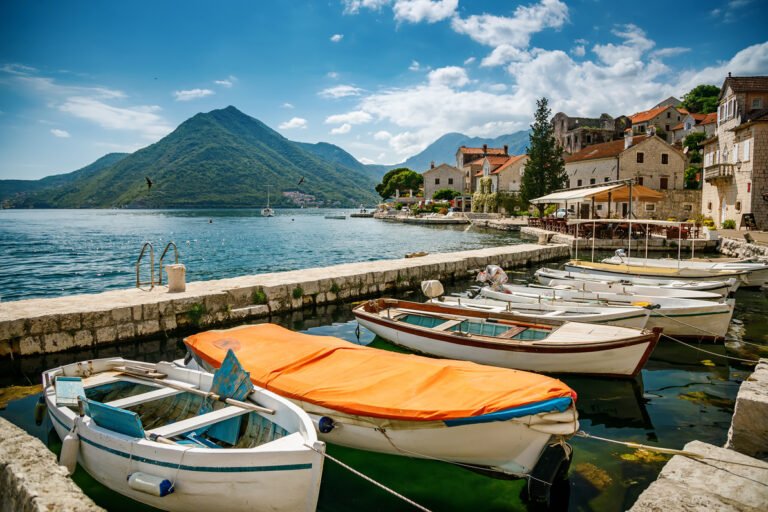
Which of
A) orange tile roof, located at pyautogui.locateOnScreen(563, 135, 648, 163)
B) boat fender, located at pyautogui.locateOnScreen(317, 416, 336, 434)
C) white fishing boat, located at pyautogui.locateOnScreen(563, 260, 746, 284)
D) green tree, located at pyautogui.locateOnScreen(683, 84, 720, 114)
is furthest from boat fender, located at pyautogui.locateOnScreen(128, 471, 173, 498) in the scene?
green tree, located at pyautogui.locateOnScreen(683, 84, 720, 114)

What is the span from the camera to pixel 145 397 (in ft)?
17.9

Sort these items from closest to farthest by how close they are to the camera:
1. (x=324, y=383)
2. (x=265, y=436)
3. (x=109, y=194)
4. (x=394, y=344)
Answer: (x=265, y=436), (x=324, y=383), (x=394, y=344), (x=109, y=194)

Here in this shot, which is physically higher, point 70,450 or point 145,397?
point 145,397

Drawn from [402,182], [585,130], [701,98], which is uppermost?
[701,98]

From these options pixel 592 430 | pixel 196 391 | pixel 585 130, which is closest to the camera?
pixel 196 391

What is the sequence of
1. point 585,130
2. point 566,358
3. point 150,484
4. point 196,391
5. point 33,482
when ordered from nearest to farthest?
point 33,482 → point 150,484 → point 196,391 → point 566,358 → point 585,130

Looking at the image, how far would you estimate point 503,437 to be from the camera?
4977mm

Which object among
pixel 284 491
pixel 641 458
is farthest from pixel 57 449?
pixel 641 458

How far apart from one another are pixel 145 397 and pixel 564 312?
26.9 feet

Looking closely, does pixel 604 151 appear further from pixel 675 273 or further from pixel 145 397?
pixel 145 397

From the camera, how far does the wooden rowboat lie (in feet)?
26.2

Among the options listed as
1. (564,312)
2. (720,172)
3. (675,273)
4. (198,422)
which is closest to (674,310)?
(564,312)

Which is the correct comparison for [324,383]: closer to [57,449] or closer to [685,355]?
[57,449]

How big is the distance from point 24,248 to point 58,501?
150 feet
